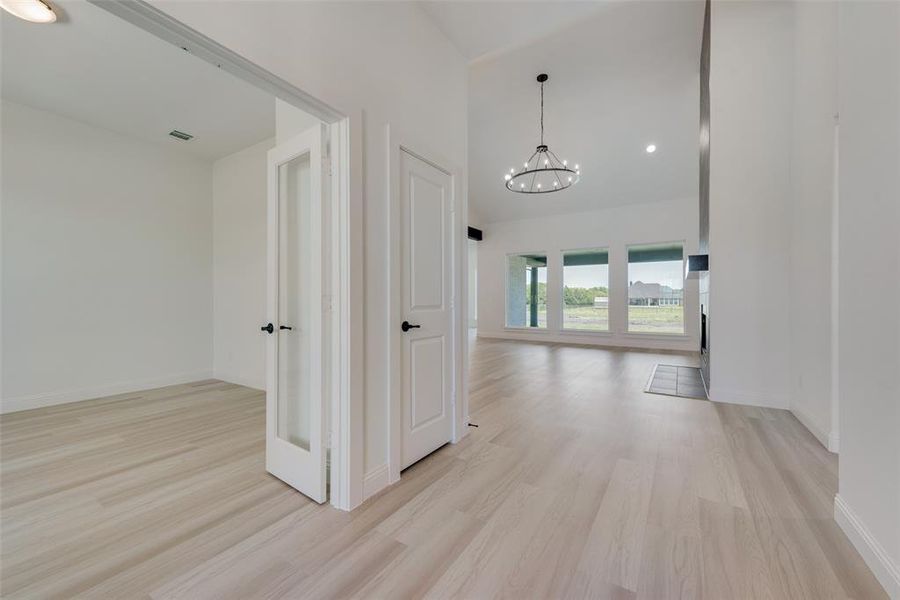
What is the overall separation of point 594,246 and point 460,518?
7.95 meters

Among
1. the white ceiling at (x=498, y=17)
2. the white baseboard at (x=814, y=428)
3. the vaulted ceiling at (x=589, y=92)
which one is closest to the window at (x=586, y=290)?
the vaulted ceiling at (x=589, y=92)

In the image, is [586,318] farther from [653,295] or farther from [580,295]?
[653,295]

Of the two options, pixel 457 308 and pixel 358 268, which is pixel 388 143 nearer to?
pixel 358 268

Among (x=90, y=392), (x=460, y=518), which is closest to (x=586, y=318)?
(x=460, y=518)

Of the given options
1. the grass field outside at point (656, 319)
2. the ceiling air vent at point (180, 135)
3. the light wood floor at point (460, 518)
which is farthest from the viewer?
the grass field outside at point (656, 319)

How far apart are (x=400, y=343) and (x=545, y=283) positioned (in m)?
7.59

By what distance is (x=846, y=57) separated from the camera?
5.50 feet

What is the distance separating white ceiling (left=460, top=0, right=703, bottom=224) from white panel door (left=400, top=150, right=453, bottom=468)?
1342 mm

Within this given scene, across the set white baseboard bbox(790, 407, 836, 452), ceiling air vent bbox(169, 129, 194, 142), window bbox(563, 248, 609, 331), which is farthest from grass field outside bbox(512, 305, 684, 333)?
ceiling air vent bbox(169, 129, 194, 142)

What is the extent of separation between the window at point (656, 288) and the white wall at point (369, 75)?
6.99m

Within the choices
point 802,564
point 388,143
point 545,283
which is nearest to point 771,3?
point 388,143

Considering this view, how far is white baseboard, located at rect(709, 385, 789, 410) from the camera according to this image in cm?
354

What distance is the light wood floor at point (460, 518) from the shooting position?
1400mm

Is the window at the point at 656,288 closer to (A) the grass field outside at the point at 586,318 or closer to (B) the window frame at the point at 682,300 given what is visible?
(B) the window frame at the point at 682,300
